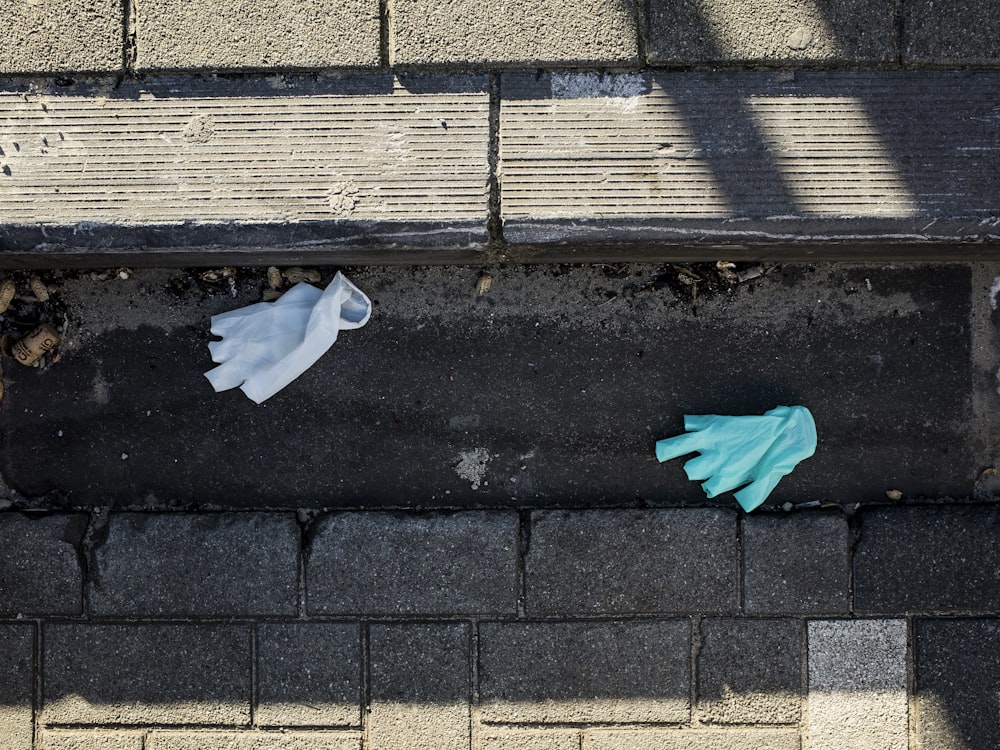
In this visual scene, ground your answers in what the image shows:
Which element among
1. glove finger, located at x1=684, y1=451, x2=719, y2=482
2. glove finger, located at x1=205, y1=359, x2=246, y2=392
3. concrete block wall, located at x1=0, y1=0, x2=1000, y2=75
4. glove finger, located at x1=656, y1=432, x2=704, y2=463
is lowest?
glove finger, located at x1=684, y1=451, x2=719, y2=482

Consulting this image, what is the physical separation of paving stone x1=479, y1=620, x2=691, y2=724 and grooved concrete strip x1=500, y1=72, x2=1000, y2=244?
170 cm

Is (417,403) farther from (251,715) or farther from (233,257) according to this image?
(251,715)

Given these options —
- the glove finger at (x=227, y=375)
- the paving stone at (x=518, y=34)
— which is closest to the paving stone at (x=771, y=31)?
the paving stone at (x=518, y=34)

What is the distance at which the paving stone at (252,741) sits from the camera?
334 cm

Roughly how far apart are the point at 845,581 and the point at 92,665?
10.9ft

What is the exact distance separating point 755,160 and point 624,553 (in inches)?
67.2

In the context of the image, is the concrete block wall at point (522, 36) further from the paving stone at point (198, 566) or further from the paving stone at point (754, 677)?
the paving stone at point (754, 677)

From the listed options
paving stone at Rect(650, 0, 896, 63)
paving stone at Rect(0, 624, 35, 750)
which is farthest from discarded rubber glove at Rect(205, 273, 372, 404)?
paving stone at Rect(650, 0, 896, 63)

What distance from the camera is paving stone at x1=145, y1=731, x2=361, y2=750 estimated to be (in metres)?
3.34

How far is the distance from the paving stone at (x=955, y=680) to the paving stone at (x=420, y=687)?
1.99 meters

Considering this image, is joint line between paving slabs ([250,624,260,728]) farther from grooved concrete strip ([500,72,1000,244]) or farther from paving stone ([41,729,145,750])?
grooved concrete strip ([500,72,1000,244])

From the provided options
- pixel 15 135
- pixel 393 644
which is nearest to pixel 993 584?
pixel 393 644

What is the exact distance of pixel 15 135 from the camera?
2.92 m

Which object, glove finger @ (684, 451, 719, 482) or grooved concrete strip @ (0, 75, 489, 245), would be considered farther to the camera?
glove finger @ (684, 451, 719, 482)
